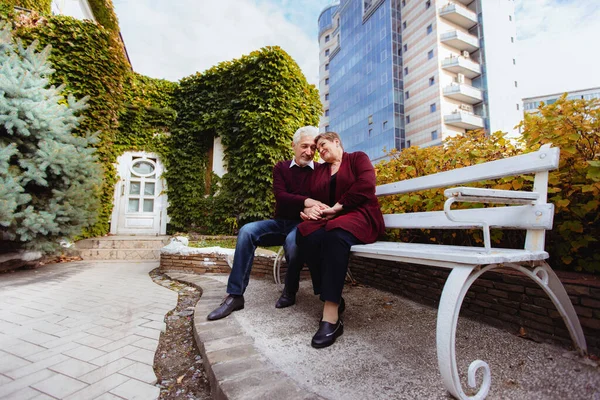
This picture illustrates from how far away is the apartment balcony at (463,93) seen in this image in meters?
26.3

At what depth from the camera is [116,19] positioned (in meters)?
10.6

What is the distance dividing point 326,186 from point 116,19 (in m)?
12.8

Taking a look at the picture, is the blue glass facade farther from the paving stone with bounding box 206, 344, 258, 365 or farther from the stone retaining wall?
the paving stone with bounding box 206, 344, 258, 365

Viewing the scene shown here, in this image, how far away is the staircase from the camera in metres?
6.07

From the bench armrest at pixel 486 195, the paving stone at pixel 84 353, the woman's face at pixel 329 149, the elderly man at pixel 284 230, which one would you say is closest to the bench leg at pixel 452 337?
the bench armrest at pixel 486 195

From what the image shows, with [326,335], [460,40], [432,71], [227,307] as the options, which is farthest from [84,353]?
[460,40]

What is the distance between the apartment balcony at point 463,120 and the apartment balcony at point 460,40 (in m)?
7.11

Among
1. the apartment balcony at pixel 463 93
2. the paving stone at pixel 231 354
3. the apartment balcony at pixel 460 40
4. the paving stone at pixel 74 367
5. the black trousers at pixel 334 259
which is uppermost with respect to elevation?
the apartment balcony at pixel 460 40

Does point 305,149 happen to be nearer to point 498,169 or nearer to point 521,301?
point 498,169

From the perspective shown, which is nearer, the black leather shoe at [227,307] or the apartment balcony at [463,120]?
the black leather shoe at [227,307]

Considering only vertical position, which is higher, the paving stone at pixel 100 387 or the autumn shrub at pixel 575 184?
the autumn shrub at pixel 575 184

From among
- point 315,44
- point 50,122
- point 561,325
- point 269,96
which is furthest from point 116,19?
point 315,44

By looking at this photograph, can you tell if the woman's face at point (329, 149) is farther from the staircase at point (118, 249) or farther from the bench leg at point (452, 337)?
the staircase at point (118, 249)

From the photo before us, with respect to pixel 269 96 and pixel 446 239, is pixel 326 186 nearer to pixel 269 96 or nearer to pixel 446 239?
pixel 446 239
